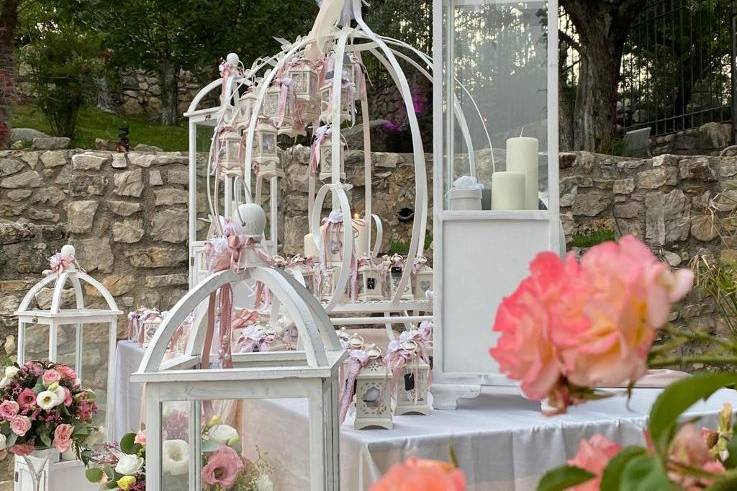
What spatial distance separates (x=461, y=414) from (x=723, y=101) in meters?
5.26

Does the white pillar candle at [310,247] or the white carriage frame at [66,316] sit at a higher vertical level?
the white pillar candle at [310,247]

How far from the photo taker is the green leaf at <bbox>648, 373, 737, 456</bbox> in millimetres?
298

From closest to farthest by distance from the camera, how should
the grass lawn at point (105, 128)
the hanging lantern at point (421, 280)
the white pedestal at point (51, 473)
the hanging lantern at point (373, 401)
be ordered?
the hanging lantern at point (373, 401)
the white pedestal at point (51, 473)
the hanging lantern at point (421, 280)
the grass lawn at point (105, 128)

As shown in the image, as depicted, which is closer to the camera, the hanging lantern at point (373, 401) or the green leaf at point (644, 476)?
the green leaf at point (644, 476)

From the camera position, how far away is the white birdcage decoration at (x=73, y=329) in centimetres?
309

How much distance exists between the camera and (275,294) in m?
1.56

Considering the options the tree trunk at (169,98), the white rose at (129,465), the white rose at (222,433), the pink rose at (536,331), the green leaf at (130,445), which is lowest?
the white rose at (129,465)

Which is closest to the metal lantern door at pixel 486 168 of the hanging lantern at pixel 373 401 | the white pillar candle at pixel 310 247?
the hanging lantern at pixel 373 401

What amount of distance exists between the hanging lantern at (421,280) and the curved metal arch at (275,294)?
4.11 ft

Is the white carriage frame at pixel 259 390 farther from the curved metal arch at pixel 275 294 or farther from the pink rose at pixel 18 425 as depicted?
the pink rose at pixel 18 425

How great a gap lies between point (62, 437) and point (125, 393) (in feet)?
3.02

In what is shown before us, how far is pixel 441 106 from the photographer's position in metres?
2.21

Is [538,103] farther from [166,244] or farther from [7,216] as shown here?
[7,216]

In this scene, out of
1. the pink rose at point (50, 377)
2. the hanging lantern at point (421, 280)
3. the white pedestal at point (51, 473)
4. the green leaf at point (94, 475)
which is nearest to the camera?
the green leaf at point (94, 475)
